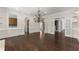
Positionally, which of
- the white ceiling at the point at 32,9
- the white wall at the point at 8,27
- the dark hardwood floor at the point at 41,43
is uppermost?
the white ceiling at the point at 32,9

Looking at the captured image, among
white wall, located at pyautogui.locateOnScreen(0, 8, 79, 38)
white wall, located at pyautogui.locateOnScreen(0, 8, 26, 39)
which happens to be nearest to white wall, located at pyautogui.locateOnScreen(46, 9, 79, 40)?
white wall, located at pyautogui.locateOnScreen(0, 8, 79, 38)

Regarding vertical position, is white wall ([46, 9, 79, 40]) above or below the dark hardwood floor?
above

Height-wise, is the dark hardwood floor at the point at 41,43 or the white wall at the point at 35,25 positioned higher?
the white wall at the point at 35,25

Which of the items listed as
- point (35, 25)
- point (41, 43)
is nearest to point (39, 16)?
point (35, 25)

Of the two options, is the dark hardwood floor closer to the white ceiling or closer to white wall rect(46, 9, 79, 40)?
white wall rect(46, 9, 79, 40)

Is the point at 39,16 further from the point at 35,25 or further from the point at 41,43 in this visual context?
the point at 41,43

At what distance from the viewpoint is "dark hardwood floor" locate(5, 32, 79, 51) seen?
6.41 ft

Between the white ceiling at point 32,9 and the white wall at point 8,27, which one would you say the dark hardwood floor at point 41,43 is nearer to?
the white wall at point 8,27

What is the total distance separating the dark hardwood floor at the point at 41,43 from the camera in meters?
1.96

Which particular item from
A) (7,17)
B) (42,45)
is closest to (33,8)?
(7,17)

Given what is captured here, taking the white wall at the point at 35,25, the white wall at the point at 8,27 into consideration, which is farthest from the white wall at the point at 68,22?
the white wall at the point at 8,27
